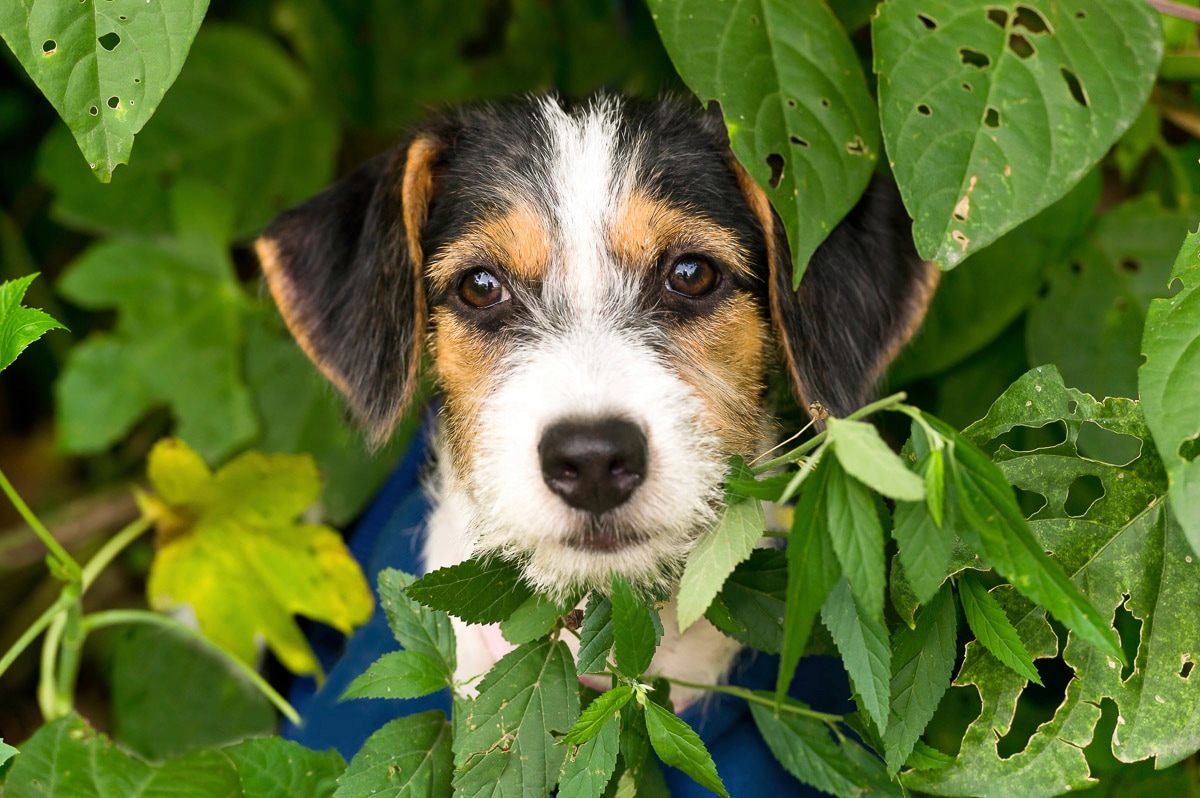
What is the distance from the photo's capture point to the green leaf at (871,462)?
1200 mm

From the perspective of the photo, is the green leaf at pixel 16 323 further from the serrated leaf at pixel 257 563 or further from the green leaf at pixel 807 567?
the green leaf at pixel 807 567

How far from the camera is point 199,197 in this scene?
3016 mm

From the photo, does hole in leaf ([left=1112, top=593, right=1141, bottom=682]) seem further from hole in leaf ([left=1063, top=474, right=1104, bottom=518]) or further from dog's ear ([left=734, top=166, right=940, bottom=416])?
dog's ear ([left=734, top=166, right=940, bottom=416])

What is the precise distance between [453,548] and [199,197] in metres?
1.52

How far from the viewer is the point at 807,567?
123 cm

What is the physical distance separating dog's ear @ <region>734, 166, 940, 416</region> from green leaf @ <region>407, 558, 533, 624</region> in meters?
0.68

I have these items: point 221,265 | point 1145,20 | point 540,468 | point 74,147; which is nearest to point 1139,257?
point 1145,20

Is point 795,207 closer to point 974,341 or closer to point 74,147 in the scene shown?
point 974,341

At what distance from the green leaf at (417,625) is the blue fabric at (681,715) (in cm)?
27

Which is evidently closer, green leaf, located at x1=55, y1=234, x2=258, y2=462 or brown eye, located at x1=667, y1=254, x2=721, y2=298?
brown eye, located at x1=667, y1=254, x2=721, y2=298

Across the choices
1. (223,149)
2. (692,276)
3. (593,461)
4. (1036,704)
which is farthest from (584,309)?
(223,149)

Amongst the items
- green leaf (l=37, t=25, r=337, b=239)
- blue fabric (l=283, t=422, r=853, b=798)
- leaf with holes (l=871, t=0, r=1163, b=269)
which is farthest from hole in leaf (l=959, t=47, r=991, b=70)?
green leaf (l=37, t=25, r=337, b=239)

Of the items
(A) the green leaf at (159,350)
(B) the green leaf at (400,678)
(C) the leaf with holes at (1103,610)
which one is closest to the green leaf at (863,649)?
(C) the leaf with holes at (1103,610)

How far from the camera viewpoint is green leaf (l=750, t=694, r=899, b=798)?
5.29 feet
